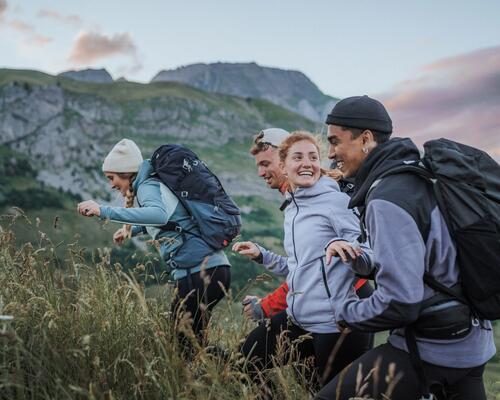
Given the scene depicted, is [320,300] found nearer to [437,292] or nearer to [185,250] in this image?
[437,292]

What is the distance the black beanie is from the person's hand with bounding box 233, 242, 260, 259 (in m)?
1.48

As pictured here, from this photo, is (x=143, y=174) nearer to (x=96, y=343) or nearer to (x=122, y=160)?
(x=122, y=160)

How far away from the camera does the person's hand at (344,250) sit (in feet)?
9.37

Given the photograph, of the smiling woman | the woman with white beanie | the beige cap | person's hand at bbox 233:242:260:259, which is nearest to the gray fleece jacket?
the smiling woman

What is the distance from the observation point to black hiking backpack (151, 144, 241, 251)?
15.4ft

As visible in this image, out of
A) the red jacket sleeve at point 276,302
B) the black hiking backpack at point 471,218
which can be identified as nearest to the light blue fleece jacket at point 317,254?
the red jacket sleeve at point 276,302

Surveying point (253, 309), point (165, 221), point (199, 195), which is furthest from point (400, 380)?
point (199, 195)

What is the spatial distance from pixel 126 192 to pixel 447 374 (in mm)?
3185

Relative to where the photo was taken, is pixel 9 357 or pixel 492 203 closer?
pixel 492 203

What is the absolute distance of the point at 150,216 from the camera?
14.3 feet

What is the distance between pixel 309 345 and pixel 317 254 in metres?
0.80

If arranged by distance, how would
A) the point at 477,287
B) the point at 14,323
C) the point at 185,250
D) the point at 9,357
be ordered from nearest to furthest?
the point at 477,287, the point at 9,357, the point at 14,323, the point at 185,250

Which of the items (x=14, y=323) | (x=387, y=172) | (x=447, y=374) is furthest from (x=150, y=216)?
(x=447, y=374)

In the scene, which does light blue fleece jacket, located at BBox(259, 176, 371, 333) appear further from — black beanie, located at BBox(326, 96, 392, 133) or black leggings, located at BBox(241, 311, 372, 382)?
black beanie, located at BBox(326, 96, 392, 133)
